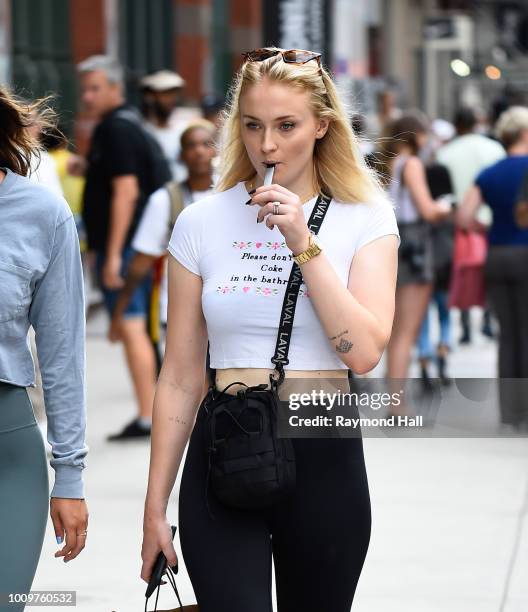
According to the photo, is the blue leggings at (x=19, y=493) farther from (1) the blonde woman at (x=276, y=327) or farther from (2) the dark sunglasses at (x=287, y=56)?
(2) the dark sunglasses at (x=287, y=56)

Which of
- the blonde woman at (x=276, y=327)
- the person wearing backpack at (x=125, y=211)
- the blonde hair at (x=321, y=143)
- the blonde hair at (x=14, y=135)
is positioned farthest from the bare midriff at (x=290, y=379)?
the person wearing backpack at (x=125, y=211)

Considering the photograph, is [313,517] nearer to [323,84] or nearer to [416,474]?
[323,84]

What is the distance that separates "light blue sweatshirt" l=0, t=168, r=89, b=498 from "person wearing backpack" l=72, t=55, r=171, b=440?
5157mm

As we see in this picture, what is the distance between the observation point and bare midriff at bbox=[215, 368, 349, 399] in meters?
3.07

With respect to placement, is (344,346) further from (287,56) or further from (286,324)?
(287,56)

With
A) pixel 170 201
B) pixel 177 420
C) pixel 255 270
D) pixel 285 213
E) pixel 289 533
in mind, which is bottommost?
pixel 170 201

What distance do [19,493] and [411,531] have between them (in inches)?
148

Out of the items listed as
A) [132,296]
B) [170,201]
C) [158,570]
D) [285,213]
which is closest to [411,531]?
[170,201]

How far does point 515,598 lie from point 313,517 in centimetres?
275

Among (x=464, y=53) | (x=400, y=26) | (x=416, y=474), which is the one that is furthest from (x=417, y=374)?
(x=400, y=26)

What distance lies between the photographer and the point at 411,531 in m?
6.60

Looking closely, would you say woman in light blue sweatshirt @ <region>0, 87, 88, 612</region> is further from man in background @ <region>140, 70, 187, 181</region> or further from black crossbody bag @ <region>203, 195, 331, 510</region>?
man in background @ <region>140, 70, 187, 181</region>

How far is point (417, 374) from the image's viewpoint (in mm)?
11898

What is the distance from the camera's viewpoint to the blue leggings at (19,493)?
3037 mm
